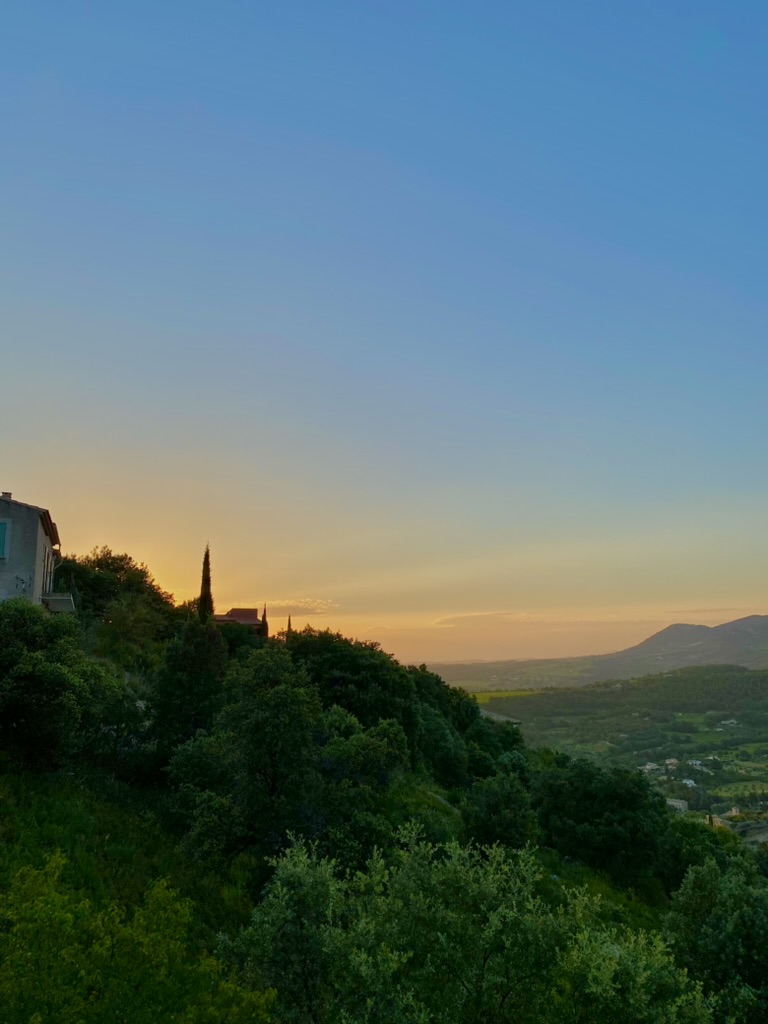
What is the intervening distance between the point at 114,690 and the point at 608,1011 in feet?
74.7

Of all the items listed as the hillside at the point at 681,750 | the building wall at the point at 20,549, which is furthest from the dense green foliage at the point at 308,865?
the hillside at the point at 681,750

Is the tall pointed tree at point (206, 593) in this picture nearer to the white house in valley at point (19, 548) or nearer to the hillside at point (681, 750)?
the white house in valley at point (19, 548)

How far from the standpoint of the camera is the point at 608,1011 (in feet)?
40.7

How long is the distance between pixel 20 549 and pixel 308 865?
34436 millimetres

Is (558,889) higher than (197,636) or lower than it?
lower

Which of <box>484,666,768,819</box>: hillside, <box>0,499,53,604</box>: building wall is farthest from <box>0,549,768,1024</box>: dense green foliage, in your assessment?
<box>484,666,768,819</box>: hillside

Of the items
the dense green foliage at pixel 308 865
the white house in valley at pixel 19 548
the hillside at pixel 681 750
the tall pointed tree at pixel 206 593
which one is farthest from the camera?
the hillside at pixel 681 750

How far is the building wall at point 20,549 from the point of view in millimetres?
43469

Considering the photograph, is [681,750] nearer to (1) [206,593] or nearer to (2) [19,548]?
(1) [206,593]

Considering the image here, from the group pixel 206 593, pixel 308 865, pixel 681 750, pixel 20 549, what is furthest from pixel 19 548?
pixel 681 750

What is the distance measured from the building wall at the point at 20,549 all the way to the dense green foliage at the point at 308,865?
7.04m

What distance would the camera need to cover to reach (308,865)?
697 inches

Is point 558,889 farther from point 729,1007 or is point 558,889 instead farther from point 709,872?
point 729,1007

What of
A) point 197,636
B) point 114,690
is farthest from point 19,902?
point 197,636
